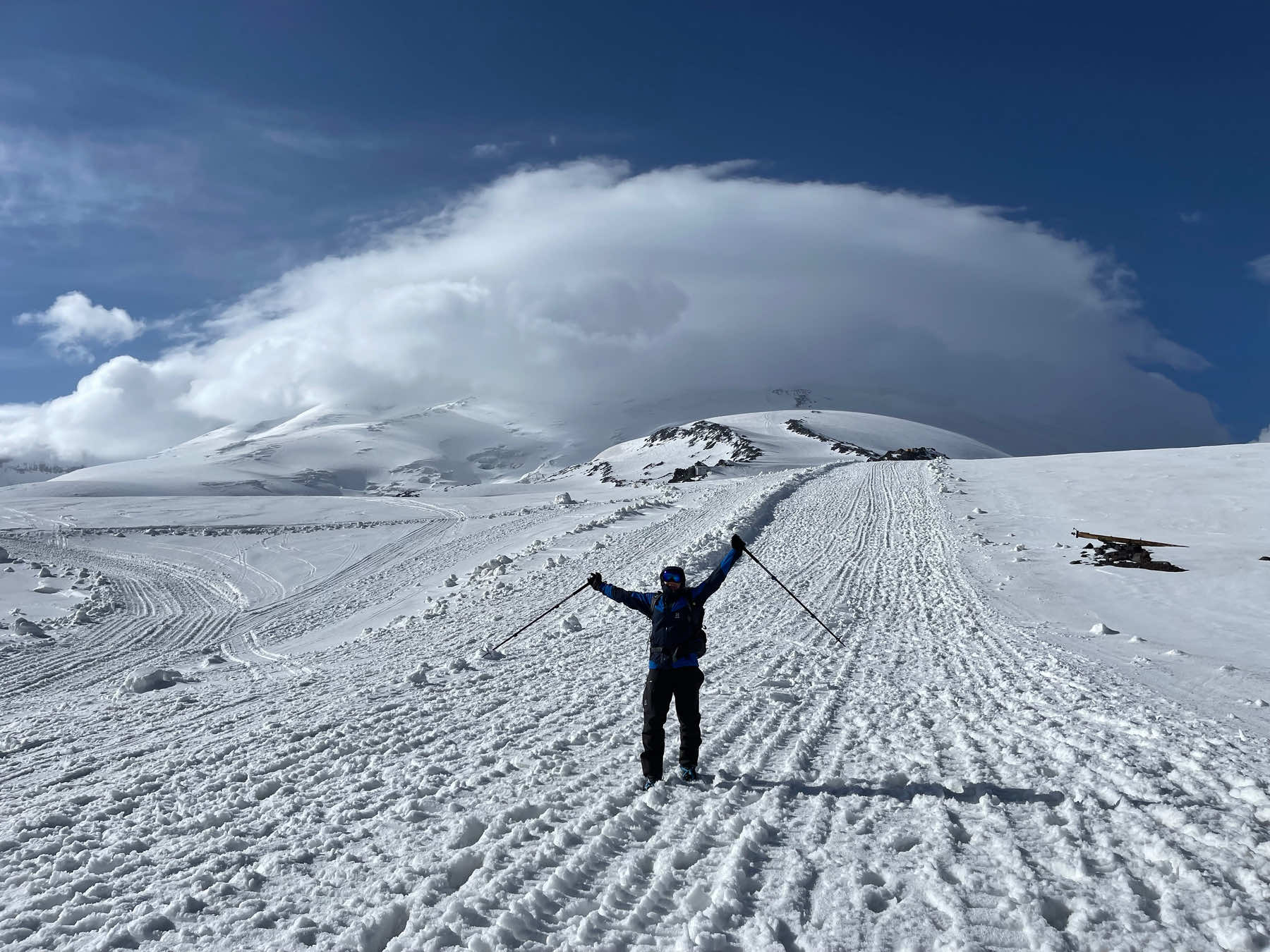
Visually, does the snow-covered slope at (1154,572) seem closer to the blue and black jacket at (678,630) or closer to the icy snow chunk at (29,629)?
the blue and black jacket at (678,630)

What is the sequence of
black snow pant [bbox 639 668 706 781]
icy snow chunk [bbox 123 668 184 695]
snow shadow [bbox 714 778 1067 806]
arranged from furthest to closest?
icy snow chunk [bbox 123 668 184 695] → black snow pant [bbox 639 668 706 781] → snow shadow [bbox 714 778 1067 806]

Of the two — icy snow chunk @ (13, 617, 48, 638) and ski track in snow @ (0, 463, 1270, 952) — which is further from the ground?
ski track in snow @ (0, 463, 1270, 952)

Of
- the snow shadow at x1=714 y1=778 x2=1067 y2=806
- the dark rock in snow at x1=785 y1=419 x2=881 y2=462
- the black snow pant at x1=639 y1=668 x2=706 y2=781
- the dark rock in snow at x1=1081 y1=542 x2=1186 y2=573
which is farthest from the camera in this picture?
the dark rock in snow at x1=785 y1=419 x2=881 y2=462

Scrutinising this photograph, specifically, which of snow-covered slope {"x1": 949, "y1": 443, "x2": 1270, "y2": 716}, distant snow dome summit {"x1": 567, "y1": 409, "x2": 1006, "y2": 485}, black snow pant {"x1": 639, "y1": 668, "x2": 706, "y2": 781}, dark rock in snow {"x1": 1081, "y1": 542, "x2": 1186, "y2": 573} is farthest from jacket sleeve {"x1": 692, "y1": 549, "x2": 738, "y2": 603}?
distant snow dome summit {"x1": 567, "y1": 409, "x2": 1006, "y2": 485}

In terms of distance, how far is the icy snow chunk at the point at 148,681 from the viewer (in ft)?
34.7

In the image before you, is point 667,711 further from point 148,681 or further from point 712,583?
point 148,681

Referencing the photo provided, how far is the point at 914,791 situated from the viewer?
548 centimetres

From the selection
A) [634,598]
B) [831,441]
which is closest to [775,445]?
[831,441]

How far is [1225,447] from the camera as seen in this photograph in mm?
45062

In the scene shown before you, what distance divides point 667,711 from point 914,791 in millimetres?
1831

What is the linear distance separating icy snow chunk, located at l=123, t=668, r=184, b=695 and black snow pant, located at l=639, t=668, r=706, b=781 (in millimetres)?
8323

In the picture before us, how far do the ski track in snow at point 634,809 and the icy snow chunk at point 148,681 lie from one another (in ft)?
1.54

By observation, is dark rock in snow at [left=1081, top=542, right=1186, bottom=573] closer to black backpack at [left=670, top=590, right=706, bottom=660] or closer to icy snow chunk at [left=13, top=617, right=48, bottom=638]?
black backpack at [left=670, top=590, right=706, bottom=660]

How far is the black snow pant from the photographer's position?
221 inches
